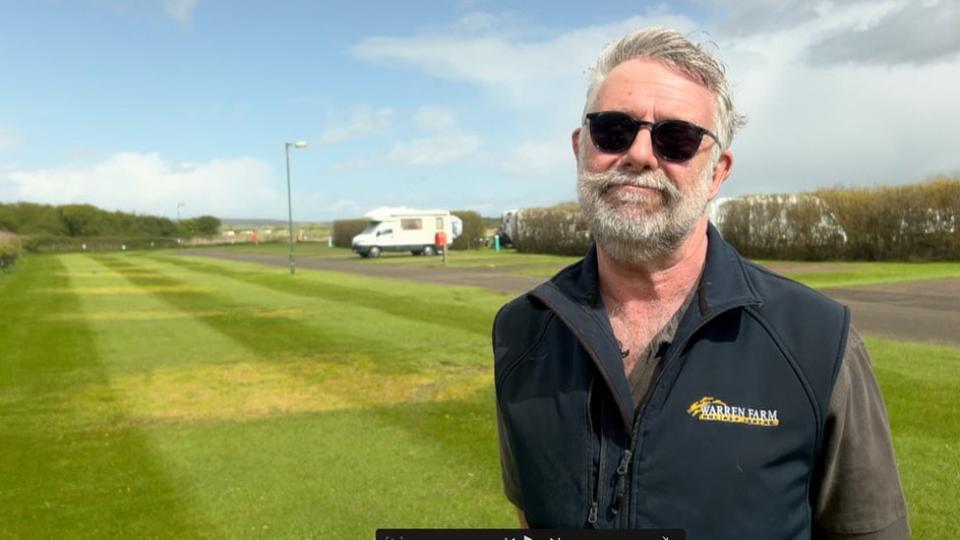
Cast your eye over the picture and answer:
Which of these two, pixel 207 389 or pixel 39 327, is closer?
pixel 207 389

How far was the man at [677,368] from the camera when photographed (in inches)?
70.2

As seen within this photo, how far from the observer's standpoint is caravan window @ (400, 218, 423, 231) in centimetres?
5250

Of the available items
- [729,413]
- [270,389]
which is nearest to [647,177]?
[729,413]

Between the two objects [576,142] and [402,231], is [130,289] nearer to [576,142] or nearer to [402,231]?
[402,231]

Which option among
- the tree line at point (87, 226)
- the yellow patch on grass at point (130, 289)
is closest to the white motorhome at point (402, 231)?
the yellow patch on grass at point (130, 289)

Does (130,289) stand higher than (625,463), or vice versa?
(625,463)

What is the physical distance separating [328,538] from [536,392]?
380 centimetres

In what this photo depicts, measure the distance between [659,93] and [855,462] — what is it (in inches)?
39.8

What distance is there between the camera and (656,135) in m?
1.99

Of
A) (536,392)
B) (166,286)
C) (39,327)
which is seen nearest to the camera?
(536,392)

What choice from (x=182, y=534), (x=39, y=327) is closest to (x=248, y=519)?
(x=182, y=534)

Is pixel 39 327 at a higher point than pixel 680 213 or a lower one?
lower

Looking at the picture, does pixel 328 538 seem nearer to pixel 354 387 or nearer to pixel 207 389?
pixel 354 387

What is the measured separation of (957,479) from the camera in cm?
573
